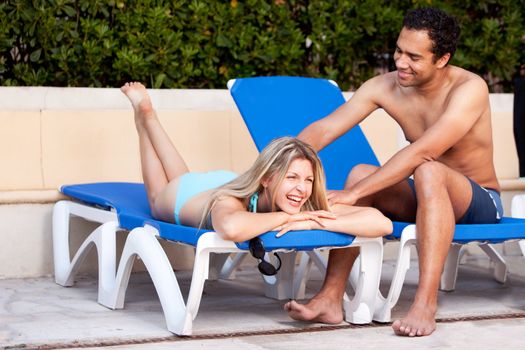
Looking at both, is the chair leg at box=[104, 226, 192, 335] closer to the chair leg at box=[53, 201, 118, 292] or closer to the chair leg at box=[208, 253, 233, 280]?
the chair leg at box=[53, 201, 118, 292]

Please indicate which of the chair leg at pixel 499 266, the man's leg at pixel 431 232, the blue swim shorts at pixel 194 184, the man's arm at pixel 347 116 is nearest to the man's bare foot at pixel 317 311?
the man's leg at pixel 431 232

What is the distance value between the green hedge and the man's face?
6.79 ft

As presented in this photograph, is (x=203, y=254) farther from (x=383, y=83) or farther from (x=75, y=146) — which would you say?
(x=75, y=146)

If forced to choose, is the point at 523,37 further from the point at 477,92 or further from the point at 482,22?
the point at 477,92

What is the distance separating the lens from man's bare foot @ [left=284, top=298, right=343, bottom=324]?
460cm

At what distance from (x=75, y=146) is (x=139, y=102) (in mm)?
769

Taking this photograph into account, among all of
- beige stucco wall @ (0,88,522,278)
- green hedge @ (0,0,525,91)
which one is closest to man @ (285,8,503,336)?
beige stucco wall @ (0,88,522,278)

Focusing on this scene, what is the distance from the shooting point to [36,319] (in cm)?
481

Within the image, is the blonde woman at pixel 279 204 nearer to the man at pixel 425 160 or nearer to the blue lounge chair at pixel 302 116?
the man at pixel 425 160

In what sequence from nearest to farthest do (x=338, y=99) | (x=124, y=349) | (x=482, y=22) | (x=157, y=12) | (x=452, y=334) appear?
(x=124, y=349) → (x=452, y=334) → (x=338, y=99) → (x=157, y=12) → (x=482, y=22)

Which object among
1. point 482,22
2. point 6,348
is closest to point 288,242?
point 6,348

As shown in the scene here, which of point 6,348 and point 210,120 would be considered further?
point 210,120

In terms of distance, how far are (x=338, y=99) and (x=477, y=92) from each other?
1.38 m

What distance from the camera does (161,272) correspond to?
4.60 m
